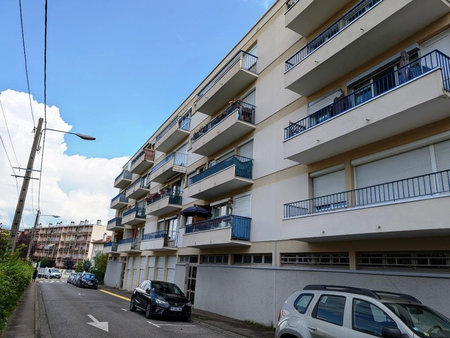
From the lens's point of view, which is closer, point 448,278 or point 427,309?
point 427,309

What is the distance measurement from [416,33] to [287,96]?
5903 mm

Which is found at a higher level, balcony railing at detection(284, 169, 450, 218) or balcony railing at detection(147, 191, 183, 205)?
balcony railing at detection(147, 191, 183, 205)

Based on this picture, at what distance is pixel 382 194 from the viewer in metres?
9.59

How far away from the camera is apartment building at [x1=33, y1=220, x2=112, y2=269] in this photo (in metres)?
98.0

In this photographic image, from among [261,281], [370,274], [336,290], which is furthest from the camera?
[261,281]

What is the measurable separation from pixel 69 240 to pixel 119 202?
76763 millimetres

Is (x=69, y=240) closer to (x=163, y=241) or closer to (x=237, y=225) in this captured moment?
(x=163, y=241)

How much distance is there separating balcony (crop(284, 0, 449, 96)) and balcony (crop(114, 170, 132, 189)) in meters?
31.3

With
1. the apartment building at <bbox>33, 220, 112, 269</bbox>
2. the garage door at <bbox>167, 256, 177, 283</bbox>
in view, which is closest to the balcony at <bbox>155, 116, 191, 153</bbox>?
the garage door at <bbox>167, 256, 177, 283</bbox>

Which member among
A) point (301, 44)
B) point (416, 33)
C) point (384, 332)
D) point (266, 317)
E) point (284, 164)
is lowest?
point (266, 317)

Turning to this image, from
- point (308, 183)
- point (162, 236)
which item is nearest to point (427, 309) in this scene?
point (308, 183)

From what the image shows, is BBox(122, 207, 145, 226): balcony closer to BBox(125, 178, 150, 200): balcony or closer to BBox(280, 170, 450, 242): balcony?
BBox(125, 178, 150, 200): balcony

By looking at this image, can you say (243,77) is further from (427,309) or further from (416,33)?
(427,309)

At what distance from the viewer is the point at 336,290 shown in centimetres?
589
